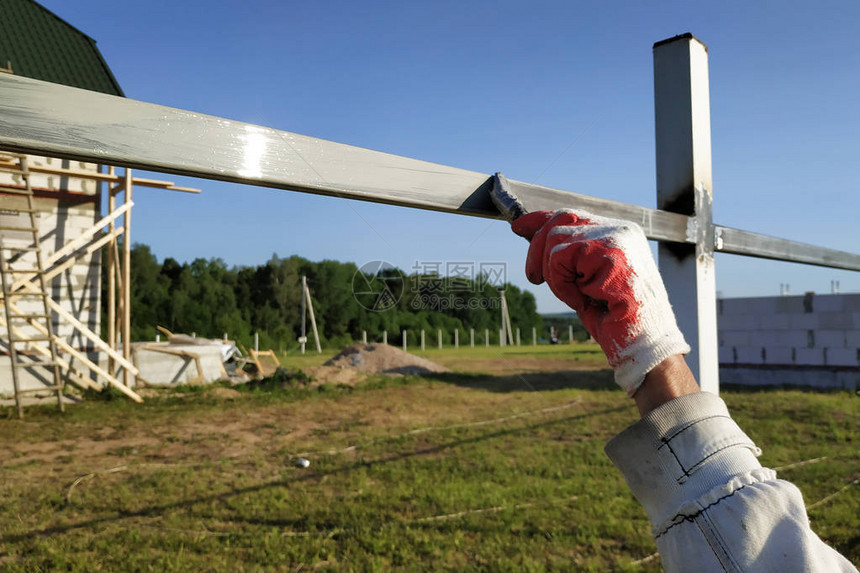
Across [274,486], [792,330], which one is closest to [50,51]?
[274,486]

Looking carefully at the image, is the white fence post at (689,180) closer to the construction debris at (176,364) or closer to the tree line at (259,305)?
the construction debris at (176,364)

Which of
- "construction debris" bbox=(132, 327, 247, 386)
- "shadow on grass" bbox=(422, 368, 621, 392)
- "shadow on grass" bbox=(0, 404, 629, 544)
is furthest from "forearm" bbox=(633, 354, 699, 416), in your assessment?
"construction debris" bbox=(132, 327, 247, 386)

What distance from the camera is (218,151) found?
79 cm

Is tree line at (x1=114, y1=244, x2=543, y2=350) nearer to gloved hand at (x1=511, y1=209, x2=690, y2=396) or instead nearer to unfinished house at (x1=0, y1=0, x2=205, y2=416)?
unfinished house at (x1=0, y1=0, x2=205, y2=416)

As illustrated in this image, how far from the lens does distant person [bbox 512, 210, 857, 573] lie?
0.58 m

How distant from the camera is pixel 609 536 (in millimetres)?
3053

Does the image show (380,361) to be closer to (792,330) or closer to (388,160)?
(792,330)

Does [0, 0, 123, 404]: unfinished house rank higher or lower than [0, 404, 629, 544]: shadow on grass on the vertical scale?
higher

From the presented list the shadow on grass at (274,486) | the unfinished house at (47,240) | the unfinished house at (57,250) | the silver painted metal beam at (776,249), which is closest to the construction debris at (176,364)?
the unfinished house at (57,250)

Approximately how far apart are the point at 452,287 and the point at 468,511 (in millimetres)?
1547

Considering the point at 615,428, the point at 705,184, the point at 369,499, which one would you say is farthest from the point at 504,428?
the point at 705,184

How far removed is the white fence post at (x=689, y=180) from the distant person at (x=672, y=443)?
3.06 ft

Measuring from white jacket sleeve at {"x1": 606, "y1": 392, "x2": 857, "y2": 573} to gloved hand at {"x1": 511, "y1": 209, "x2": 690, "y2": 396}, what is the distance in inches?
2.8

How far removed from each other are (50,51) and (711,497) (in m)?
10.1
